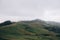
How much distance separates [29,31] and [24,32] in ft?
0.23

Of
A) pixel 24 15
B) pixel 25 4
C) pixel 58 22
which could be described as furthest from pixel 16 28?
pixel 58 22

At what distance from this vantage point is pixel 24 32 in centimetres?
203

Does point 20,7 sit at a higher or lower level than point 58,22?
higher

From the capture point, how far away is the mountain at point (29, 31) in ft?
6.44

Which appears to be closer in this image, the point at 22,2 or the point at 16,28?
the point at 16,28

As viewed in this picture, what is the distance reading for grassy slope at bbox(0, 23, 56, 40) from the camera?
6.43 ft

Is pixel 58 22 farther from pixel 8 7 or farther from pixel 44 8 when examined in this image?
pixel 8 7

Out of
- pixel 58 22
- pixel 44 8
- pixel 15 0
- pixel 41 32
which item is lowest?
pixel 41 32

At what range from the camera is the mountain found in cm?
196

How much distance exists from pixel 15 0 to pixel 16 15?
226mm

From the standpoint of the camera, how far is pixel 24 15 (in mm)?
2146

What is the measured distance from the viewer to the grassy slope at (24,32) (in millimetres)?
1959

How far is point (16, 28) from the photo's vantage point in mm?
2059

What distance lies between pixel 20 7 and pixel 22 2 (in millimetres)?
78
